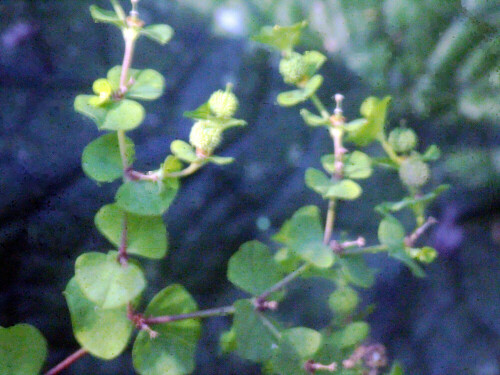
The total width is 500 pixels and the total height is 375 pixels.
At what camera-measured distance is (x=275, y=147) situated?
96 centimetres

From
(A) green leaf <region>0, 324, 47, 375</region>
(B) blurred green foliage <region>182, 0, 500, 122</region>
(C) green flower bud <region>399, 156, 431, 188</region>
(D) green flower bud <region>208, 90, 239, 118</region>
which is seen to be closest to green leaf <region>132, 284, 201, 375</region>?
(A) green leaf <region>0, 324, 47, 375</region>

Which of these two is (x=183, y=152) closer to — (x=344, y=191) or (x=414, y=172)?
(x=344, y=191)

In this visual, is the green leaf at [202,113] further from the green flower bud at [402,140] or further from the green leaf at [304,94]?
the green flower bud at [402,140]

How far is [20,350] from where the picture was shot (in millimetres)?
618

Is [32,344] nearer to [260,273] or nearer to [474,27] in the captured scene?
[260,273]

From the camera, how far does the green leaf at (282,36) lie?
0.65m

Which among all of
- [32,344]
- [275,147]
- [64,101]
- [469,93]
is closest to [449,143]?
[469,93]

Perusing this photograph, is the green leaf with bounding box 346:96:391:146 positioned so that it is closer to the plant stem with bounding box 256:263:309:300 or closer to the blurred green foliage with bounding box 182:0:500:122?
the plant stem with bounding box 256:263:309:300

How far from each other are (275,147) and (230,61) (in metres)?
0.16

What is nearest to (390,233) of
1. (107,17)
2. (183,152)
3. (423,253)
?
(423,253)

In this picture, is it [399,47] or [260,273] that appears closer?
[260,273]

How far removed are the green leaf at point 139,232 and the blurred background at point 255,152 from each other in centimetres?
25

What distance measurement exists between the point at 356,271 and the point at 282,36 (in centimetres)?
29

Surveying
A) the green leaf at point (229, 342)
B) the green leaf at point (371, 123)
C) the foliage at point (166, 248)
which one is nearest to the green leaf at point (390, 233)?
the foliage at point (166, 248)
